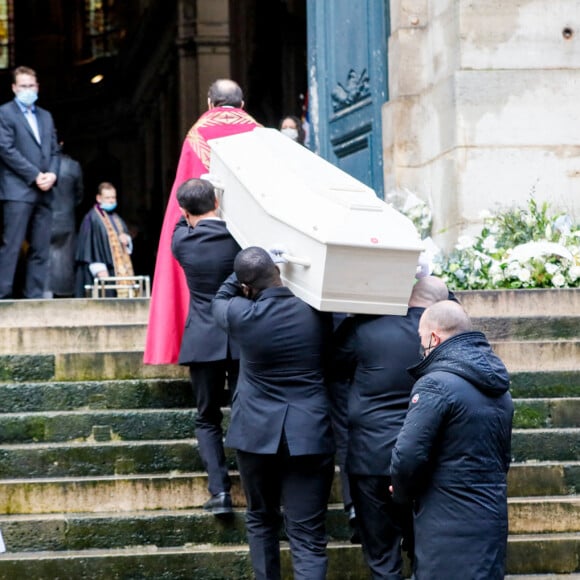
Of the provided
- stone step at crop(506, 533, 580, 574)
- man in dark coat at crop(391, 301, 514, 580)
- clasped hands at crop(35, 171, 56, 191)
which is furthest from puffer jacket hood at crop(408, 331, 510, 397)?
clasped hands at crop(35, 171, 56, 191)

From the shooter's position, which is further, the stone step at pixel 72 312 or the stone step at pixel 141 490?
the stone step at pixel 72 312

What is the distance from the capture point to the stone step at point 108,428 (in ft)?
28.3

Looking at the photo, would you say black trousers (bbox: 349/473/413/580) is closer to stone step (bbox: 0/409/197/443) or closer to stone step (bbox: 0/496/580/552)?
stone step (bbox: 0/496/580/552)

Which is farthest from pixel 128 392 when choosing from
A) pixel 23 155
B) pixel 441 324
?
pixel 441 324

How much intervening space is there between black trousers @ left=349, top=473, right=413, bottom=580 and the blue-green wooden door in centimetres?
628

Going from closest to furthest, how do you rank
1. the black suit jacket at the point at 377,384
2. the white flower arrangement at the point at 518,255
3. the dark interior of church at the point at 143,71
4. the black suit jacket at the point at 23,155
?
the black suit jacket at the point at 377,384
the white flower arrangement at the point at 518,255
the black suit jacket at the point at 23,155
the dark interior of church at the point at 143,71

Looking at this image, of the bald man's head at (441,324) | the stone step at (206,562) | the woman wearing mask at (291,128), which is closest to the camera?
the bald man's head at (441,324)

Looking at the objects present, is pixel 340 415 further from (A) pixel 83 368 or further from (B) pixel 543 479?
(A) pixel 83 368

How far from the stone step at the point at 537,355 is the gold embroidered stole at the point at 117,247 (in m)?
6.61

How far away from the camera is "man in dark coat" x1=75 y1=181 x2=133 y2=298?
15.2m

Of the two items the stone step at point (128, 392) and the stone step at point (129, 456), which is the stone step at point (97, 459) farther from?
the stone step at point (128, 392)

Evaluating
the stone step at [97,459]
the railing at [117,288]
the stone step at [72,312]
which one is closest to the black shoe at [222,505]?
the stone step at [97,459]

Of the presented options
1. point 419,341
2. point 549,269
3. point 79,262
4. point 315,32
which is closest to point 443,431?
point 419,341

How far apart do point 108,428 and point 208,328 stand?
113cm
